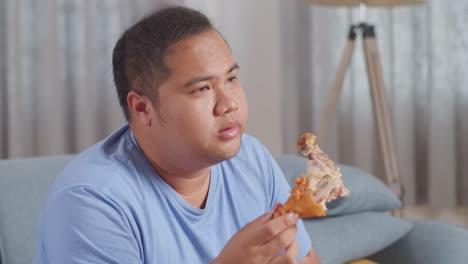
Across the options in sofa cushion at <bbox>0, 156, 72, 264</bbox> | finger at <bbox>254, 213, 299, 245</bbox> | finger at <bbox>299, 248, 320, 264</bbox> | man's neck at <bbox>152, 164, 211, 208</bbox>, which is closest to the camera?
finger at <bbox>254, 213, 299, 245</bbox>

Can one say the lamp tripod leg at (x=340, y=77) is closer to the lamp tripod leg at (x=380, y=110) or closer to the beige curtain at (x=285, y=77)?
the lamp tripod leg at (x=380, y=110)

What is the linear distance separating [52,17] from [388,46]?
1.52m

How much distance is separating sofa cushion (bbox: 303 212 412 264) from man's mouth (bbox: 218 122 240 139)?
2.66 feet

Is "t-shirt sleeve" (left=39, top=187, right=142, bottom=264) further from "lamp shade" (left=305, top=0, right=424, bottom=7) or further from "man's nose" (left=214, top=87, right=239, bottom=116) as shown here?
"lamp shade" (left=305, top=0, right=424, bottom=7)

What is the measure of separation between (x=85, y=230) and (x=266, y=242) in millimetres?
276

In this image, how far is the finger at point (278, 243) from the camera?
1178 millimetres

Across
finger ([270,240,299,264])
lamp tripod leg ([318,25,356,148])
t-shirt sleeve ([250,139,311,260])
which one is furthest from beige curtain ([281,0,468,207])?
finger ([270,240,299,264])

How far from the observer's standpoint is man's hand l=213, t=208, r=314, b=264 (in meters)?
1.17

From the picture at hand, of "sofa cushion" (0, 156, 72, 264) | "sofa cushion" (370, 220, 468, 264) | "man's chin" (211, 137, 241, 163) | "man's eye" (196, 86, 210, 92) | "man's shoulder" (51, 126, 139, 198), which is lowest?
"sofa cushion" (370, 220, 468, 264)

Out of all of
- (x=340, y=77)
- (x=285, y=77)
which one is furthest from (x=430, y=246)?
(x=285, y=77)

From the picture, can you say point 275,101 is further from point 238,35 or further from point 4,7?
point 4,7

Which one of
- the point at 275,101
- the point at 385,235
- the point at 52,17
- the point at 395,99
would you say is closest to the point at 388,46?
the point at 395,99

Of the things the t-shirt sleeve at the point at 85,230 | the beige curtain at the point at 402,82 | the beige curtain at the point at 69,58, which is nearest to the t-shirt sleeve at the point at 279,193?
the t-shirt sleeve at the point at 85,230

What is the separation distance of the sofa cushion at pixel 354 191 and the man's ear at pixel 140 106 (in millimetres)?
853
